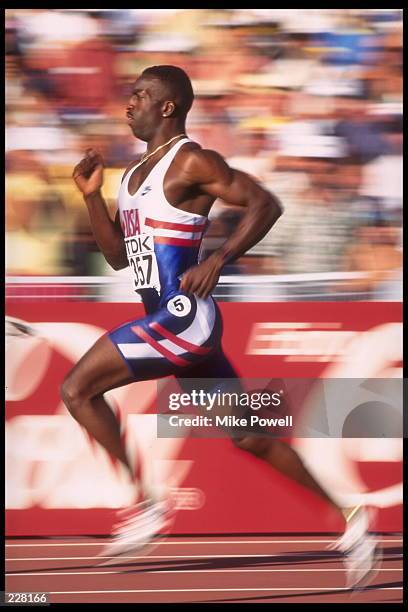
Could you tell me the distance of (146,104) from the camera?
4.01 meters

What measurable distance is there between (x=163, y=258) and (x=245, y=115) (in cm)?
75

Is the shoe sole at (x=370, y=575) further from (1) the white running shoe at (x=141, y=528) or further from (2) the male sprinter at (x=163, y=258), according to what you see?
(1) the white running shoe at (x=141, y=528)

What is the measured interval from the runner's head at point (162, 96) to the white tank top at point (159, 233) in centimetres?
13

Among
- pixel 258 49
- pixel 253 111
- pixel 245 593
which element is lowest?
pixel 245 593

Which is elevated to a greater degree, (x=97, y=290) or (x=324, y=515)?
(x=97, y=290)

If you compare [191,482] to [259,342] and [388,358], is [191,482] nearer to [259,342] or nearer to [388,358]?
[259,342]

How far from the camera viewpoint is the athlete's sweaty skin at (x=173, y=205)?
3.96m

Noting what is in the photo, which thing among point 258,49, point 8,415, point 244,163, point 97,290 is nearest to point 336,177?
point 244,163

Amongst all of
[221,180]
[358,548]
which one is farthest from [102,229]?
[358,548]

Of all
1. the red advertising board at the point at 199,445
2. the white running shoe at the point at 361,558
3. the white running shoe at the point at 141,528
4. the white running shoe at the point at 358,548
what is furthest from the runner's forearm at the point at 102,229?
the white running shoe at the point at 361,558

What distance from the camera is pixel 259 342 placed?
4039mm

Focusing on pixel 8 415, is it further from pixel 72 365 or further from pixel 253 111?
pixel 253 111

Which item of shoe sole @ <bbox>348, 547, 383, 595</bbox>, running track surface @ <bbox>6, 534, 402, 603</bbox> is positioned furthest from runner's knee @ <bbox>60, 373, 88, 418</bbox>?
shoe sole @ <bbox>348, 547, 383, 595</bbox>

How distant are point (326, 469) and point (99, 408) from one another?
109cm
